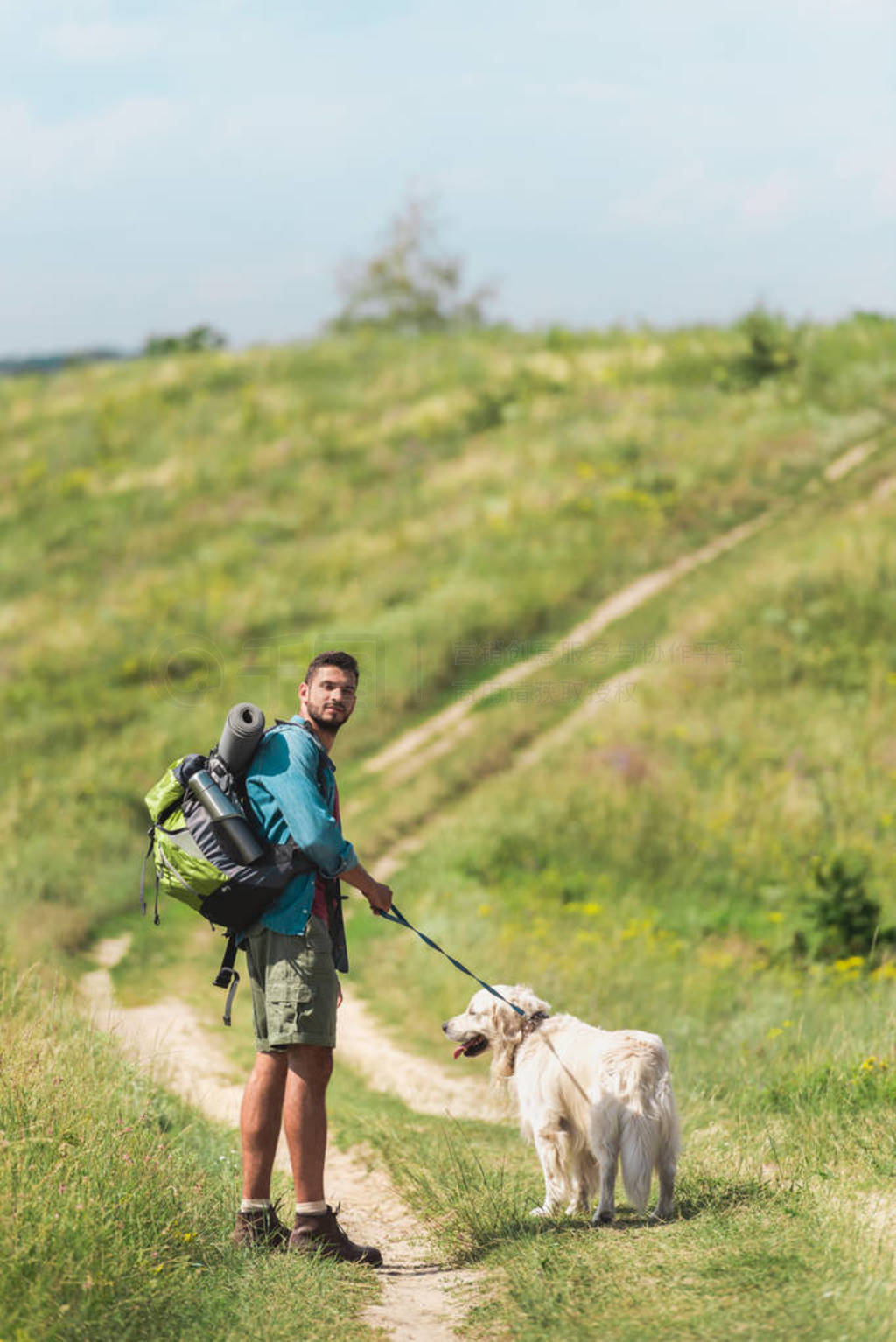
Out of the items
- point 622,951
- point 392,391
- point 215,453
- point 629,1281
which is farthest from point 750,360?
point 629,1281

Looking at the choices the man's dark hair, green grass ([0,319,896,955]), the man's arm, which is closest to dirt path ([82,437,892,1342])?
green grass ([0,319,896,955])

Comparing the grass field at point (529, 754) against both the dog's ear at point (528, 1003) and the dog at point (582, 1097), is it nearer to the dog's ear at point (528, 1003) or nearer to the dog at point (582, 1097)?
the dog at point (582, 1097)

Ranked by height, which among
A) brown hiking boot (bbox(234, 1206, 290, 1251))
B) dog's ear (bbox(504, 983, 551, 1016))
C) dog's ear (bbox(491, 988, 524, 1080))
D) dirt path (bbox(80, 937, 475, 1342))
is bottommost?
dirt path (bbox(80, 937, 475, 1342))

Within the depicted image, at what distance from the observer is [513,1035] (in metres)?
5.89

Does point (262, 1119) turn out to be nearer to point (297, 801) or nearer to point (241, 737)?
point (297, 801)

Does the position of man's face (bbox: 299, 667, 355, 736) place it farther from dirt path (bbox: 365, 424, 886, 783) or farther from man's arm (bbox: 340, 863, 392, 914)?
dirt path (bbox: 365, 424, 886, 783)

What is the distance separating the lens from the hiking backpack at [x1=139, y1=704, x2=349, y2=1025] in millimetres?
4840

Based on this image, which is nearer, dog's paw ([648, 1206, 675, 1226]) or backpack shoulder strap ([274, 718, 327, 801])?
backpack shoulder strap ([274, 718, 327, 801])

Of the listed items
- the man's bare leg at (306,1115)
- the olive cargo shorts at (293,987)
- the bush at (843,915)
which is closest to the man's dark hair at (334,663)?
the olive cargo shorts at (293,987)

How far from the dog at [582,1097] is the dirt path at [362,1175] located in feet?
2.19

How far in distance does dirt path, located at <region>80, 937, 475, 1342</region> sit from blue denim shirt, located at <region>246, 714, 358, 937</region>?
1.43 metres

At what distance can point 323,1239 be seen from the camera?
5.07 metres

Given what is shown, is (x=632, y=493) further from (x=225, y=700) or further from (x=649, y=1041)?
(x=649, y=1041)

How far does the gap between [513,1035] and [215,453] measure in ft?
88.7
